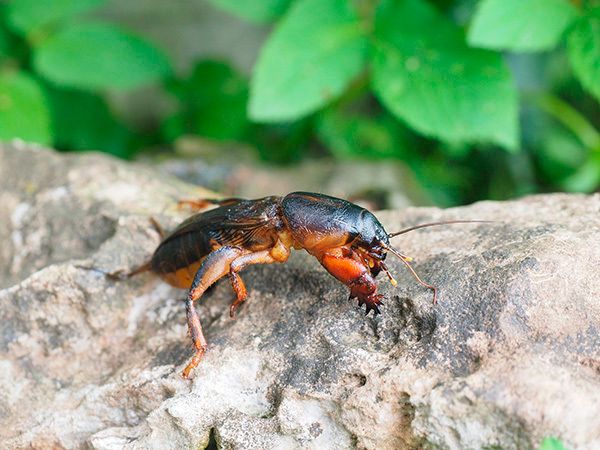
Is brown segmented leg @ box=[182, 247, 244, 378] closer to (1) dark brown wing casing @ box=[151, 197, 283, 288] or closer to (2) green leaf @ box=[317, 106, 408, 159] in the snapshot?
(1) dark brown wing casing @ box=[151, 197, 283, 288]

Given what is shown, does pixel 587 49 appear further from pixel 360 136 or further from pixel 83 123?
pixel 83 123

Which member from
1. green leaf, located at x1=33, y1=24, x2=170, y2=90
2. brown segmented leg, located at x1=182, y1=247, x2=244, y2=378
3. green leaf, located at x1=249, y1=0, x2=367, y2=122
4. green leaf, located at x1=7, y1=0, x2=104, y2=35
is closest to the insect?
brown segmented leg, located at x1=182, y1=247, x2=244, y2=378

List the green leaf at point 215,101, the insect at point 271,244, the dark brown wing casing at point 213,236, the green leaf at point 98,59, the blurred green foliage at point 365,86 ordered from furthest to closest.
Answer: the green leaf at point 215,101 < the green leaf at point 98,59 < the blurred green foliage at point 365,86 < the dark brown wing casing at point 213,236 < the insect at point 271,244

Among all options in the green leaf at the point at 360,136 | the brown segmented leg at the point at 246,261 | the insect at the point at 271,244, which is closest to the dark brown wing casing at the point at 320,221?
the insect at the point at 271,244

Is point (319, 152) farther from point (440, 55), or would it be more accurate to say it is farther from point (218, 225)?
point (218, 225)

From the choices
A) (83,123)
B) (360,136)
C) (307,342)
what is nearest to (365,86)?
(360,136)

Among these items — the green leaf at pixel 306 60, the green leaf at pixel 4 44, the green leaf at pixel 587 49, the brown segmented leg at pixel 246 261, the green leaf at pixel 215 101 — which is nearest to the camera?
the brown segmented leg at pixel 246 261

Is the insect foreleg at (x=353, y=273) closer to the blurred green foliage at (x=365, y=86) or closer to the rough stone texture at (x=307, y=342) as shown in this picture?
the rough stone texture at (x=307, y=342)
